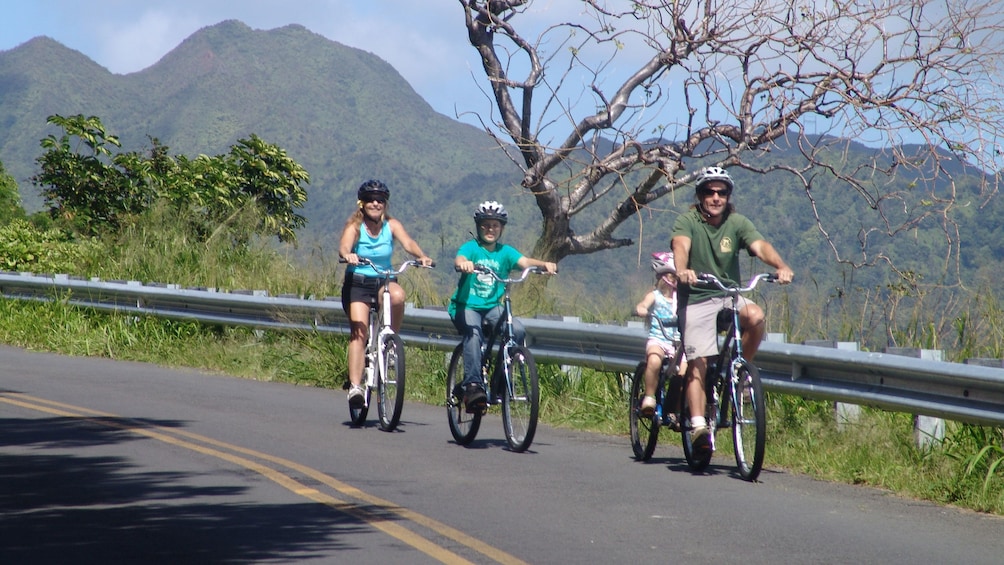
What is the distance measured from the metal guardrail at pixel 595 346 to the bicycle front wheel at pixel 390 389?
189 cm

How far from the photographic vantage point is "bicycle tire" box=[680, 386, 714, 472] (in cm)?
900

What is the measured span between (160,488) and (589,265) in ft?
216

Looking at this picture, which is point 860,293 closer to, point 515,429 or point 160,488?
point 515,429

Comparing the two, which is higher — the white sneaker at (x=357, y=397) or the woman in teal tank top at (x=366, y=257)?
the woman in teal tank top at (x=366, y=257)

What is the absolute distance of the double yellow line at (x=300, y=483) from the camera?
654cm

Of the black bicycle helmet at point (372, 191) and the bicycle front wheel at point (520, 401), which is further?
the black bicycle helmet at point (372, 191)

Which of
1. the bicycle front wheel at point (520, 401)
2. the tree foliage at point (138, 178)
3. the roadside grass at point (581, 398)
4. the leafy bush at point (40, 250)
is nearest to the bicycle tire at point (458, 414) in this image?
the bicycle front wheel at point (520, 401)

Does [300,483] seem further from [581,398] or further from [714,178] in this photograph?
[581,398]

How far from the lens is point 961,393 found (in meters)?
8.34

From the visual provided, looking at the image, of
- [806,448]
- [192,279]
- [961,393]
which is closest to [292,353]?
[192,279]

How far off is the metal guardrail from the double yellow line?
11.2ft

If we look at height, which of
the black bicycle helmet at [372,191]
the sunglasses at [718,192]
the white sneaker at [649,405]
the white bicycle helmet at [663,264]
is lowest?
the white sneaker at [649,405]

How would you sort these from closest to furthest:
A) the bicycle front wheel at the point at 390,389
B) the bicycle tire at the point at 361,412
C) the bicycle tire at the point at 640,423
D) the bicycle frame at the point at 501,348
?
the bicycle tire at the point at 640,423 < the bicycle frame at the point at 501,348 < the bicycle front wheel at the point at 390,389 < the bicycle tire at the point at 361,412

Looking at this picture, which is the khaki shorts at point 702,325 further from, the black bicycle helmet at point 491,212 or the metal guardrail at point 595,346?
the black bicycle helmet at point 491,212
